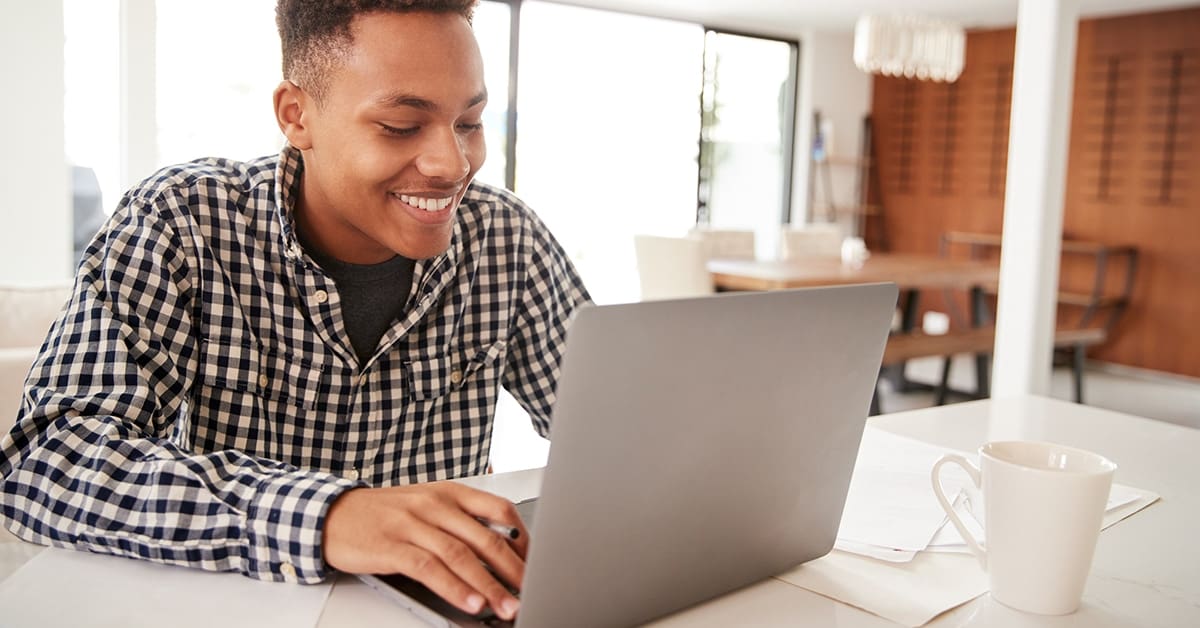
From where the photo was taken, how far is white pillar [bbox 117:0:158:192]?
12.6ft

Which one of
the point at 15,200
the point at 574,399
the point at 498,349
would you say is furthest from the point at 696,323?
the point at 15,200

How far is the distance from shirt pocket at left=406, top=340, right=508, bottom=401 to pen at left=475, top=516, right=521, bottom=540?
0.48 meters

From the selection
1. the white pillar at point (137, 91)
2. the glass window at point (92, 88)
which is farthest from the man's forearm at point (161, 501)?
the glass window at point (92, 88)

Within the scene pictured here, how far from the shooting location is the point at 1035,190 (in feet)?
10.5

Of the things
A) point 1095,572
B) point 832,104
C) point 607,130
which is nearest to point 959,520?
point 1095,572

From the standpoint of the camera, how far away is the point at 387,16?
0.97m

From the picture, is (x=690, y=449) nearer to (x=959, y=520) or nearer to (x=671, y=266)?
(x=959, y=520)

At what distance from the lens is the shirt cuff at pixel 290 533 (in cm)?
70

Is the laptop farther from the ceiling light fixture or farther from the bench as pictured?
the ceiling light fixture

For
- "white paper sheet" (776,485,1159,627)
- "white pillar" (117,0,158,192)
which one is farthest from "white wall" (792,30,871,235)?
"white paper sheet" (776,485,1159,627)

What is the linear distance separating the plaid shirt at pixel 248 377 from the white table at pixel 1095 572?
7 centimetres

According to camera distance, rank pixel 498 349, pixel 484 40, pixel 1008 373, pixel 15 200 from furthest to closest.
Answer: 1. pixel 484 40
2. pixel 15 200
3. pixel 1008 373
4. pixel 498 349

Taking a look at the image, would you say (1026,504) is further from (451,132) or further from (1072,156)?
(1072,156)

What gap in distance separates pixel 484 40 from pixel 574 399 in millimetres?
5619
